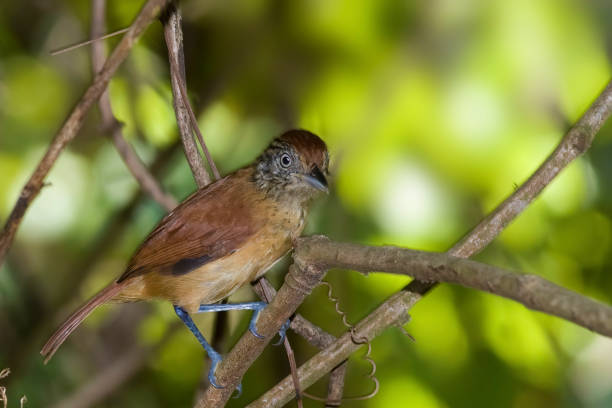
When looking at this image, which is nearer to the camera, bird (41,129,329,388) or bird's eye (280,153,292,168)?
bird (41,129,329,388)

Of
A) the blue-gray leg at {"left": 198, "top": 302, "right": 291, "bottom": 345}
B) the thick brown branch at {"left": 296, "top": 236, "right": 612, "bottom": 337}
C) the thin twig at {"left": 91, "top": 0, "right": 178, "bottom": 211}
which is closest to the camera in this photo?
the thick brown branch at {"left": 296, "top": 236, "right": 612, "bottom": 337}

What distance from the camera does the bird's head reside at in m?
1.96

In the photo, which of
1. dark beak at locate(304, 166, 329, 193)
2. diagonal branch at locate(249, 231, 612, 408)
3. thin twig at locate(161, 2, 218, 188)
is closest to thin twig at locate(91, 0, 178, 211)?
thin twig at locate(161, 2, 218, 188)

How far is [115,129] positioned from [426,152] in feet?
3.18

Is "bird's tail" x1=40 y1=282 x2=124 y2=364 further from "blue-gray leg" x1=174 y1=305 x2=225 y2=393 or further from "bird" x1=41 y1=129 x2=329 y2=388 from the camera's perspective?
"blue-gray leg" x1=174 y1=305 x2=225 y2=393

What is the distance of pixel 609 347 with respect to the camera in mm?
2326

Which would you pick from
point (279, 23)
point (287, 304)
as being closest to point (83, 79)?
point (279, 23)

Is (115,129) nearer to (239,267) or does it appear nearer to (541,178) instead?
(239,267)

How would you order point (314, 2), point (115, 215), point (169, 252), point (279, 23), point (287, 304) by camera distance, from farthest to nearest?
point (115, 215)
point (279, 23)
point (314, 2)
point (169, 252)
point (287, 304)

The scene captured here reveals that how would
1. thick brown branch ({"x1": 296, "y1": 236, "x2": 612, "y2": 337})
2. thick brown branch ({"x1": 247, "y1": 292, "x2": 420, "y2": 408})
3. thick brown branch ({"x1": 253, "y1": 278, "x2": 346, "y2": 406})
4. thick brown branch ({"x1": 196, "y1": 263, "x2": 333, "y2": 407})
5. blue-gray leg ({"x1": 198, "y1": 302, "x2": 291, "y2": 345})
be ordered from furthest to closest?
thick brown branch ({"x1": 253, "y1": 278, "x2": 346, "y2": 406})
thick brown branch ({"x1": 247, "y1": 292, "x2": 420, "y2": 408})
blue-gray leg ({"x1": 198, "y1": 302, "x2": 291, "y2": 345})
thick brown branch ({"x1": 196, "y1": 263, "x2": 333, "y2": 407})
thick brown branch ({"x1": 296, "y1": 236, "x2": 612, "y2": 337})

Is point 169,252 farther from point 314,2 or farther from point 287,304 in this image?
point 314,2

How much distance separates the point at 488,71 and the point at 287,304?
131cm

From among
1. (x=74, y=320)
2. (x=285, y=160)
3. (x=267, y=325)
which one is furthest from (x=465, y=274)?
(x=74, y=320)

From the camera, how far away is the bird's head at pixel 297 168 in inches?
77.2
